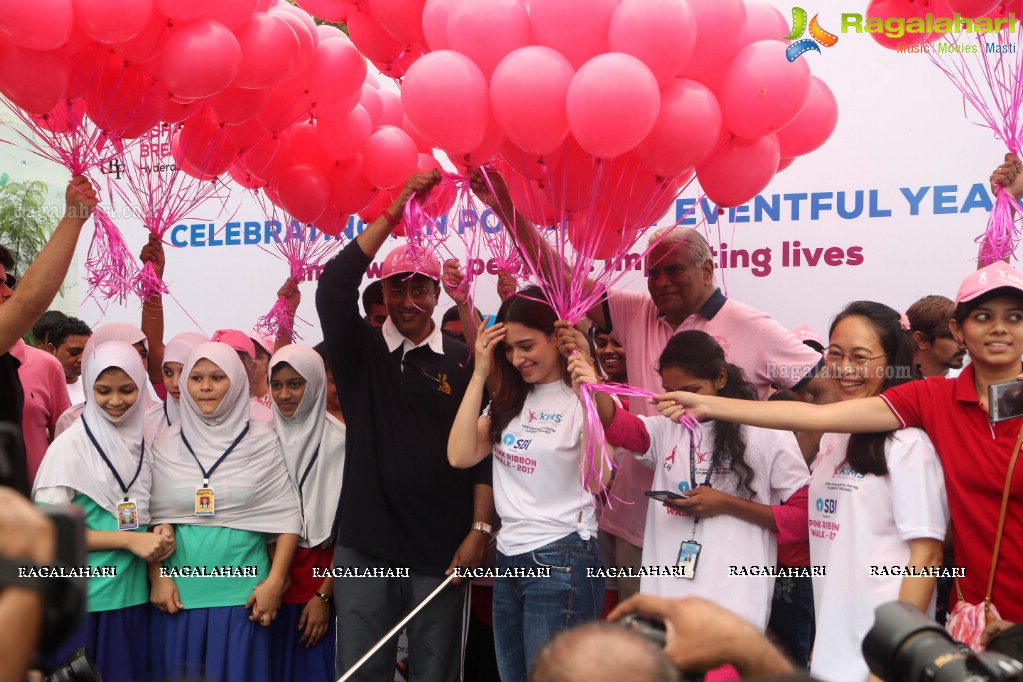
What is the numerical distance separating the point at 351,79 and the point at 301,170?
1.29ft

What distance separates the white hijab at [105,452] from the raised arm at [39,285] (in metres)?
0.46

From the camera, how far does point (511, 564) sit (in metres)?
3.02

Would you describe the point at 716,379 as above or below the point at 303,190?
below

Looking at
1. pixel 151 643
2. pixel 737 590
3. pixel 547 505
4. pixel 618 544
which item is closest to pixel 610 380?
pixel 618 544

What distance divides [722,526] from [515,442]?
65 cm

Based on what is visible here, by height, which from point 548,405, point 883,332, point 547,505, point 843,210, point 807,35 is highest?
point 807,35

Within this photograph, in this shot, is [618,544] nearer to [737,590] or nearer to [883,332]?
[737,590]

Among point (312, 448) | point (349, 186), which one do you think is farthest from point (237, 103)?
point (312, 448)

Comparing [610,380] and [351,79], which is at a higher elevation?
[351,79]

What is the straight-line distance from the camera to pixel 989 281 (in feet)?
8.03

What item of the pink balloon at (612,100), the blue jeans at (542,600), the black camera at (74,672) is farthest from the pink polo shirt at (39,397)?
the pink balloon at (612,100)

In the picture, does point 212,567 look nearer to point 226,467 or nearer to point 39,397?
point 226,467

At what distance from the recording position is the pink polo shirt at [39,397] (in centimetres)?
378

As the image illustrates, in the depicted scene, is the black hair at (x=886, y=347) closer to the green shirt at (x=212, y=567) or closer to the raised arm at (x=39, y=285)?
the green shirt at (x=212, y=567)
